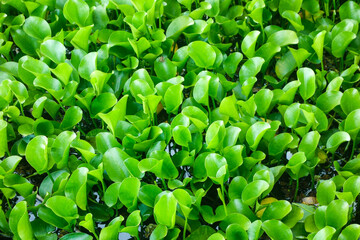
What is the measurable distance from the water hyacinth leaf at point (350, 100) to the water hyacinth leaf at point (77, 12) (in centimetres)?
97

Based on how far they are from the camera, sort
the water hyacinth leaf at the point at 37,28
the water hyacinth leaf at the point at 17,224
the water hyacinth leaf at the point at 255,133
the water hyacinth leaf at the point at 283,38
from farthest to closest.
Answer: the water hyacinth leaf at the point at 37,28 → the water hyacinth leaf at the point at 283,38 → the water hyacinth leaf at the point at 255,133 → the water hyacinth leaf at the point at 17,224

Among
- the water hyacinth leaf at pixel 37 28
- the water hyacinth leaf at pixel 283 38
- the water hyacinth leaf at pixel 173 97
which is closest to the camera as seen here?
the water hyacinth leaf at pixel 173 97

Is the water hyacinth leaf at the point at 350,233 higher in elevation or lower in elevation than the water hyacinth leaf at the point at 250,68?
lower

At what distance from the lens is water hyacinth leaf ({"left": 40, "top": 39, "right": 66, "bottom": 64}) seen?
1.82 meters

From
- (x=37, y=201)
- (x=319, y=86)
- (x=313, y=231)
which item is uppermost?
(x=319, y=86)

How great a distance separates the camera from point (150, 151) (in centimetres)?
156

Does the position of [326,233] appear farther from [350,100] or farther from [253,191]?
[350,100]

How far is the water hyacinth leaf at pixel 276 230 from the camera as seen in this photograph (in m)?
1.32

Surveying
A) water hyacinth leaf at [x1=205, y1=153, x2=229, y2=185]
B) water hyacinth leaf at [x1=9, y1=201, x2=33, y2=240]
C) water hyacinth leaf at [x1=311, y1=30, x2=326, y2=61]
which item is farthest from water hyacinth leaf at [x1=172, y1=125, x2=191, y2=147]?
water hyacinth leaf at [x1=311, y1=30, x2=326, y2=61]

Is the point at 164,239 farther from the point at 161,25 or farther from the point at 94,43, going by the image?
the point at 161,25

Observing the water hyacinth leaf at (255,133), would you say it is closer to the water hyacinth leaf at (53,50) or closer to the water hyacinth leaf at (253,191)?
the water hyacinth leaf at (253,191)

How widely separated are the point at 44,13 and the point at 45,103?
50 centimetres

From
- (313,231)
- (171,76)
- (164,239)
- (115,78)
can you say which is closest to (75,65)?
(115,78)

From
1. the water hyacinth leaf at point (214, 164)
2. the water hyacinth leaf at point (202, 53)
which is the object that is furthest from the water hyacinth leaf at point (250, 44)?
the water hyacinth leaf at point (214, 164)
